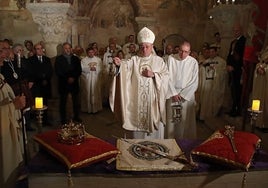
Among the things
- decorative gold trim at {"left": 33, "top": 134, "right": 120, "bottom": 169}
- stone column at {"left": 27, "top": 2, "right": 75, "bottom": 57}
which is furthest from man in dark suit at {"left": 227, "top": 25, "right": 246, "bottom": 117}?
decorative gold trim at {"left": 33, "top": 134, "right": 120, "bottom": 169}

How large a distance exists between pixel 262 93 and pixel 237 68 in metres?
1.58

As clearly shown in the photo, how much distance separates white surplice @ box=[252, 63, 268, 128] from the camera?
5.94 m

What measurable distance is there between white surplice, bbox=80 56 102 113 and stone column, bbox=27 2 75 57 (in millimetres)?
1020

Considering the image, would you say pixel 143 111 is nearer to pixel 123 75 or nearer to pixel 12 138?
pixel 123 75

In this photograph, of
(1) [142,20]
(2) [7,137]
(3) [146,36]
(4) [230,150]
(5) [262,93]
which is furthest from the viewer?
(1) [142,20]

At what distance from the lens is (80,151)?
2.66 meters

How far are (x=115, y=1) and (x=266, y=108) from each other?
7809 mm

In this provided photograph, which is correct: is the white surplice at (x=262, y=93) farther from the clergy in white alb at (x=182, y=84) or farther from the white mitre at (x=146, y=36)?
the white mitre at (x=146, y=36)

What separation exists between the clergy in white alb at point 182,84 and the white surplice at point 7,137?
9.01 ft

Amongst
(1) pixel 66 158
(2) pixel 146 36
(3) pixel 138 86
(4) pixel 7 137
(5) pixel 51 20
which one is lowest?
(4) pixel 7 137

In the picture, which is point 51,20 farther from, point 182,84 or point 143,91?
point 143,91

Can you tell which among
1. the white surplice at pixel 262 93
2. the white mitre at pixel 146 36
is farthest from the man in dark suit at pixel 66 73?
the white surplice at pixel 262 93

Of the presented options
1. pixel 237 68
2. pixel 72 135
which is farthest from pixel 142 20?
pixel 72 135

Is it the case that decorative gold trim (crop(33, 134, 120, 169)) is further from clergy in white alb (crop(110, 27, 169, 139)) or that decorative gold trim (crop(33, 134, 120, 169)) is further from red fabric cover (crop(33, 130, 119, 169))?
clergy in white alb (crop(110, 27, 169, 139))
